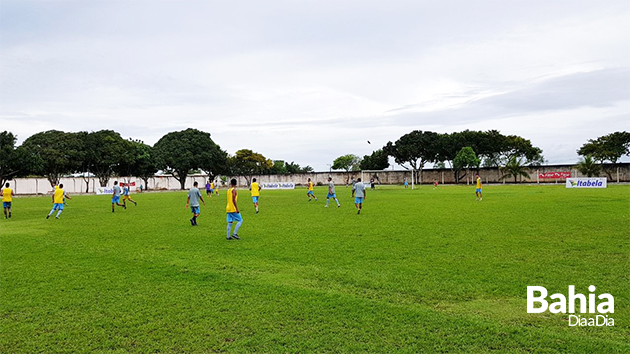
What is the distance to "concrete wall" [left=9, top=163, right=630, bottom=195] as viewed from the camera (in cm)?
6719

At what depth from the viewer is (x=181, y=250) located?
11156 millimetres

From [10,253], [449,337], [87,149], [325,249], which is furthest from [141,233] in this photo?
[87,149]

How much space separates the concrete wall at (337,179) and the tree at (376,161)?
7197 mm

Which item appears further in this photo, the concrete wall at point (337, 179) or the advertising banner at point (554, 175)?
the advertising banner at point (554, 175)

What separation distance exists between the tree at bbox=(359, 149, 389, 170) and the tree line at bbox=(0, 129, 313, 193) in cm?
2654

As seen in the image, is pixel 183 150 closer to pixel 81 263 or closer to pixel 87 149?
pixel 87 149

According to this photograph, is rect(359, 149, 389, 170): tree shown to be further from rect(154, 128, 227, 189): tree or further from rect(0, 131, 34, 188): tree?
rect(0, 131, 34, 188): tree

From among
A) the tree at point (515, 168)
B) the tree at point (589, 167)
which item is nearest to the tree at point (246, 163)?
the tree at point (515, 168)

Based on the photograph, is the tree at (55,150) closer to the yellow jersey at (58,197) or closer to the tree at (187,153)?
the tree at (187,153)

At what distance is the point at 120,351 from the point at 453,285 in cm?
485

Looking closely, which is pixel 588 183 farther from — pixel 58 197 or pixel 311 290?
pixel 311 290

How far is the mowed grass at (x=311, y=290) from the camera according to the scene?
529 cm

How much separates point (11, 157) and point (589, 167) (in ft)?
233

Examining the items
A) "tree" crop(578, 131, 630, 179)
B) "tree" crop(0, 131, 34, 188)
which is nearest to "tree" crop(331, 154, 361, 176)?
"tree" crop(578, 131, 630, 179)
